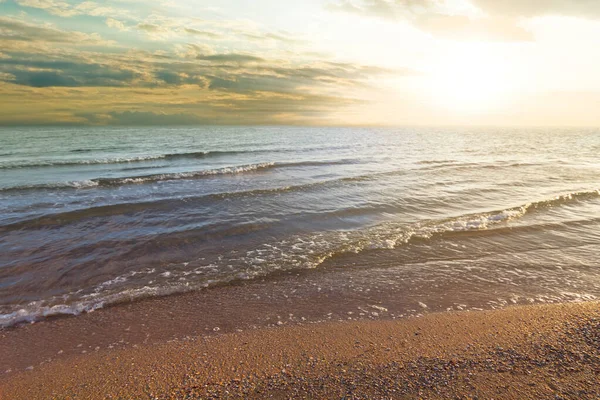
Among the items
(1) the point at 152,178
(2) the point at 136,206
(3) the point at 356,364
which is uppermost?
(3) the point at 356,364

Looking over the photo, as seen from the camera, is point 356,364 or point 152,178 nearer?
point 356,364

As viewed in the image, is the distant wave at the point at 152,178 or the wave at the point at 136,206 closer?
the wave at the point at 136,206

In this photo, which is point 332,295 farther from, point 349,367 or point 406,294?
point 349,367

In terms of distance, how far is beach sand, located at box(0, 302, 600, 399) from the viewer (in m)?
4.48

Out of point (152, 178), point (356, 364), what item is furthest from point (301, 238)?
point (152, 178)

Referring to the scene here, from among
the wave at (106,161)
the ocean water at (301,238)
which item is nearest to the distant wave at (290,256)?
the ocean water at (301,238)

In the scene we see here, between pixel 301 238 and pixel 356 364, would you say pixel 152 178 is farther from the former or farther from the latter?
pixel 356 364

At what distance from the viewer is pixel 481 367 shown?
4.87m

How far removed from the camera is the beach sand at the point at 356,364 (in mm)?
4484

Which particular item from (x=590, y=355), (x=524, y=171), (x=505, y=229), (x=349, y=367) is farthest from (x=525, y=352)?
(x=524, y=171)

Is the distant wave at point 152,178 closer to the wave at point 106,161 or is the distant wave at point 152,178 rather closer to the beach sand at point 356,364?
the wave at point 106,161

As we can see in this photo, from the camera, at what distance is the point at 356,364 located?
16.5ft

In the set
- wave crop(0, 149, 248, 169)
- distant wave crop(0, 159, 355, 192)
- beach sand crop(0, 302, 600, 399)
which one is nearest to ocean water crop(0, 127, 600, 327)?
distant wave crop(0, 159, 355, 192)

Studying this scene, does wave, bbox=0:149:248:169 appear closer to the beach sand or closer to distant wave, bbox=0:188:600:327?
distant wave, bbox=0:188:600:327
